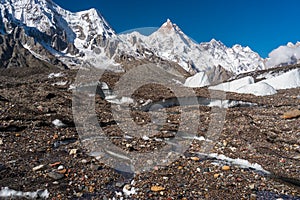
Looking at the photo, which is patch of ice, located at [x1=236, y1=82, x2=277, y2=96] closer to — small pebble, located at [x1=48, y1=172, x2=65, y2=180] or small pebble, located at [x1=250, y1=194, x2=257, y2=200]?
small pebble, located at [x1=250, y1=194, x2=257, y2=200]

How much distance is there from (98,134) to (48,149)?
280 cm

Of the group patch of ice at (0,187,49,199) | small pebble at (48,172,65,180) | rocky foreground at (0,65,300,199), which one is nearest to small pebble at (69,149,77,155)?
rocky foreground at (0,65,300,199)

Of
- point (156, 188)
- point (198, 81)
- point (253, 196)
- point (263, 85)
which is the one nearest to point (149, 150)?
point (156, 188)

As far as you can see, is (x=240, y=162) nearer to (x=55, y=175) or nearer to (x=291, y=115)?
(x=55, y=175)

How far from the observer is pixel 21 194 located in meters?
7.38

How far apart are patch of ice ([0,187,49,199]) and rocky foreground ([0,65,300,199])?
36 millimetres

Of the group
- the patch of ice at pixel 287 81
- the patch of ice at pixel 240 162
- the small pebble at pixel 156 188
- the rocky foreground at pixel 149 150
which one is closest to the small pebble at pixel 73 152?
the rocky foreground at pixel 149 150

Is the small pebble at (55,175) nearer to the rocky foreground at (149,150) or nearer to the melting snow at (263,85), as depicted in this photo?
the rocky foreground at (149,150)

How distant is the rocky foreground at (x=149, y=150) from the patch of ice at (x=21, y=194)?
0.12 ft

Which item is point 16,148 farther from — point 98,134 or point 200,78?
point 200,78

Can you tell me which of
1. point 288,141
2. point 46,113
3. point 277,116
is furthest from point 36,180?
point 277,116

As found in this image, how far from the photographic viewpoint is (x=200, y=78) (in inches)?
1495

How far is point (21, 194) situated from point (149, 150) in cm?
489

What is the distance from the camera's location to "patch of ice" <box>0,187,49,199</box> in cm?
732
